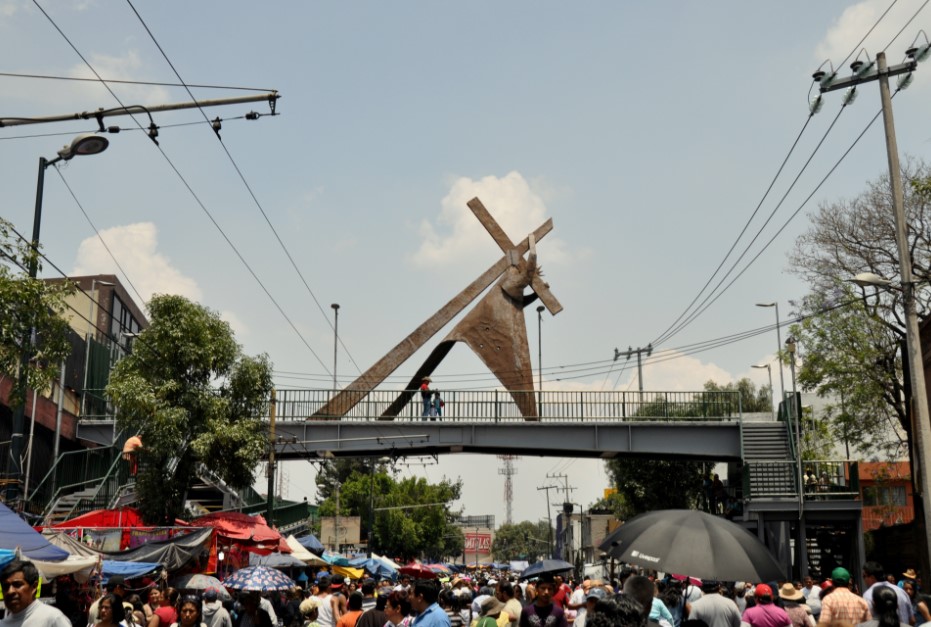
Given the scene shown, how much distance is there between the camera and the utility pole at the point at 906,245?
17109 mm

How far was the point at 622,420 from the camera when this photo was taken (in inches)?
1387

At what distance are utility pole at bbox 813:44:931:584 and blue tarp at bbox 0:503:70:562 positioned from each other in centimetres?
1391

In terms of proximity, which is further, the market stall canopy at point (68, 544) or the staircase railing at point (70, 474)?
the staircase railing at point (70, 474)

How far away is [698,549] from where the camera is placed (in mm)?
8383

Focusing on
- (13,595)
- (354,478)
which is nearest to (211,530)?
(13,595)

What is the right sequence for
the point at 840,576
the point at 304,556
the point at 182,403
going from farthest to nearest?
the point at 304,556
the point at 182,403
the point at 840,576

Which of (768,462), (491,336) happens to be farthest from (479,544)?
(768,462)

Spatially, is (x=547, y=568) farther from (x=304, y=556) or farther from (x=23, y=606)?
(x=304, y=556)

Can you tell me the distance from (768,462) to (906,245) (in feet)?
56.7

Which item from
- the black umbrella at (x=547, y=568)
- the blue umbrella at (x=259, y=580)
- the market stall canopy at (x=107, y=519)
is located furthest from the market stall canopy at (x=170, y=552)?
the black umbrella at (x=547, y=568)

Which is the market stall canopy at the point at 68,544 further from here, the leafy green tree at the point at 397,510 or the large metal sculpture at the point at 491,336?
the leafy green tree at the point at 397,510

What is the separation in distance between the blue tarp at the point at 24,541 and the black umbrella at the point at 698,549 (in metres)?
6.96

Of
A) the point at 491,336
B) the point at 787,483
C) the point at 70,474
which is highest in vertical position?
the point at 491,336

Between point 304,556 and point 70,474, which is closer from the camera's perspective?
point 304,556
